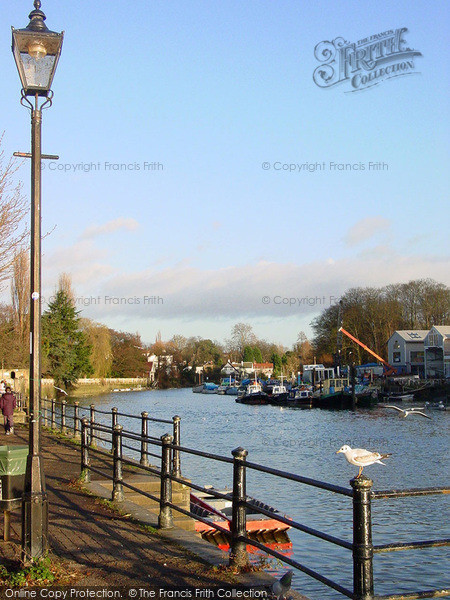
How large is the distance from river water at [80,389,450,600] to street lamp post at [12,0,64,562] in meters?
6.06

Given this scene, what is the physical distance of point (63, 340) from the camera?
83875mm

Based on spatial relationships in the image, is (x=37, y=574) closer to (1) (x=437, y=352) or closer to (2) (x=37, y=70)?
(2) (x=37, y=70)

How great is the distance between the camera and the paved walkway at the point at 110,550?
20.3 feet

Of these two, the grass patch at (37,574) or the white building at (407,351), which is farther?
the white building at (407,351)

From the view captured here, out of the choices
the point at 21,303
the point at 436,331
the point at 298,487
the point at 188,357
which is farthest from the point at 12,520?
the point at 188,357

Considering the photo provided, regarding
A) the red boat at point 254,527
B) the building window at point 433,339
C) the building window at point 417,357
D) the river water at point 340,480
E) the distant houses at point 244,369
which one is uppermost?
the building window at point 433,339

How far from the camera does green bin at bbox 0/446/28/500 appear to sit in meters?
7.31

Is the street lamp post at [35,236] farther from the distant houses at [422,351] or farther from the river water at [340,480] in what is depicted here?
the distant houses at [422,351]

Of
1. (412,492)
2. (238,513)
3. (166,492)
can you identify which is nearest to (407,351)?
(166,492)

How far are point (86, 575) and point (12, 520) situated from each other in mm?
3111

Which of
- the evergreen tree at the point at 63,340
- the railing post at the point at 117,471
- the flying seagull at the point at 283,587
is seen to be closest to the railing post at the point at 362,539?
the flying seagull at the point at 283,587

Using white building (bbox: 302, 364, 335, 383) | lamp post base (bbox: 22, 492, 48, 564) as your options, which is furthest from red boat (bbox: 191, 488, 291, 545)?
white building (bbox: 302, 364, 335, 383)

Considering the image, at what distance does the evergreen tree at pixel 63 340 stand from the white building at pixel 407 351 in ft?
149

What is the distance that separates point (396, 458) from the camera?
2959cm
